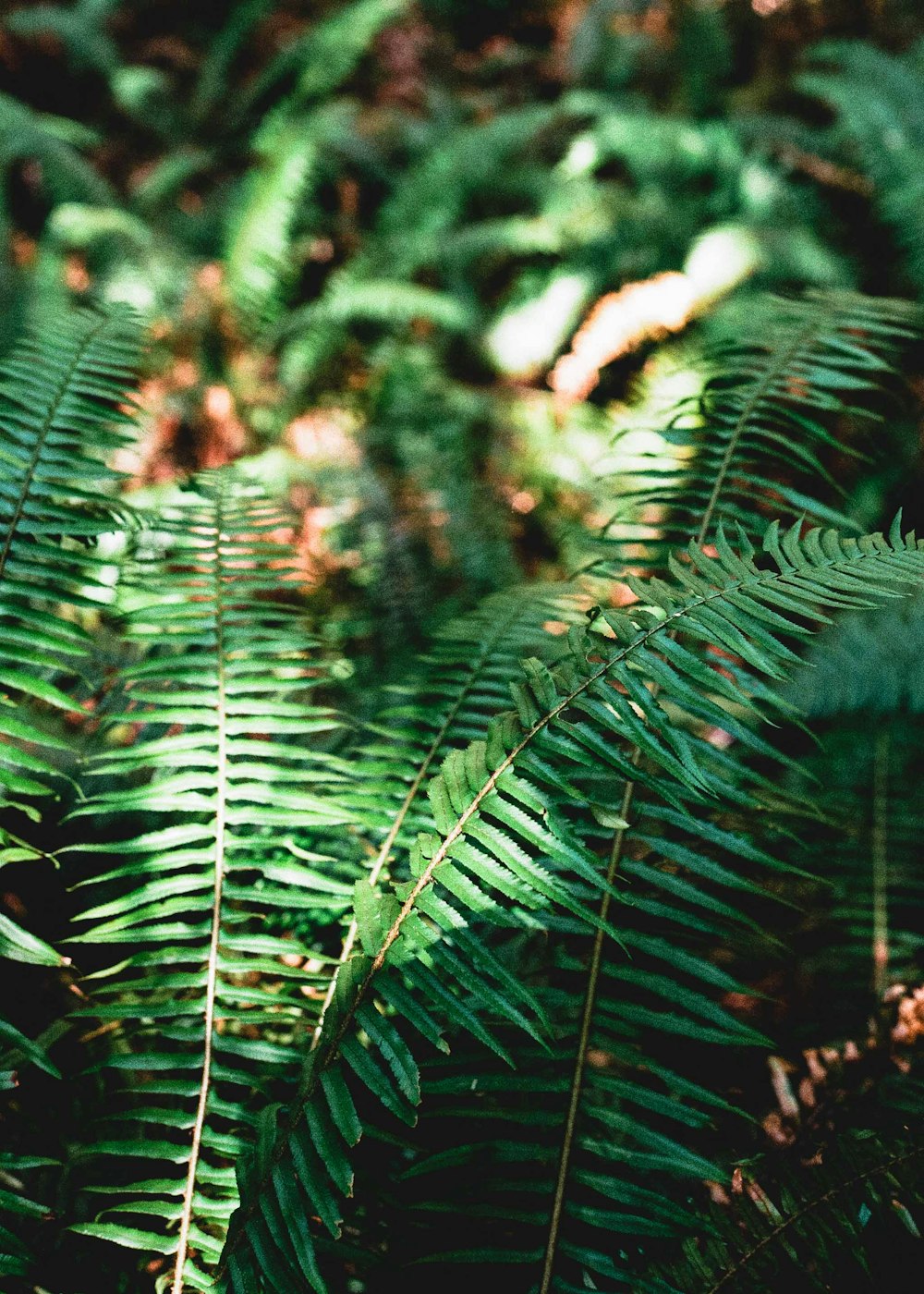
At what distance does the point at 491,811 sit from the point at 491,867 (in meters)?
0.06

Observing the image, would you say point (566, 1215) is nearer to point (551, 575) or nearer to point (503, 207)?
point (551, 575)

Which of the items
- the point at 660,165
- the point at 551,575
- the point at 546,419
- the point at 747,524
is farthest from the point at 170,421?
the point at 747,524

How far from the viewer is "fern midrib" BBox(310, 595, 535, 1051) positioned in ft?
3.38

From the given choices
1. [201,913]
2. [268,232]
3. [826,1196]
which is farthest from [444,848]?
[268,232]

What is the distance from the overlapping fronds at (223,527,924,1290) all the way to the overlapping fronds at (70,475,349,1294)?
13 centimetres

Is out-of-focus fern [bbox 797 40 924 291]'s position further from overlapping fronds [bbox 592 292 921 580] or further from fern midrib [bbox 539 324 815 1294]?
fern midrib [bbox 539 324 815 1294]

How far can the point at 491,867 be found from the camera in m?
0.85

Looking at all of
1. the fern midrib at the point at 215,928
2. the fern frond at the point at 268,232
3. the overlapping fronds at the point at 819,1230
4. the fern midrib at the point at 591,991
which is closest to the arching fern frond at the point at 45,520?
the fern midrib at the point at 215,928

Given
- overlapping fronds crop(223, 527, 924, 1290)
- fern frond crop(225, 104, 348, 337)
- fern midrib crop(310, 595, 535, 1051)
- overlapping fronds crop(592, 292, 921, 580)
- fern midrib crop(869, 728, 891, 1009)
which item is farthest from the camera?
fern frond crop(225, 104, 348, 337)

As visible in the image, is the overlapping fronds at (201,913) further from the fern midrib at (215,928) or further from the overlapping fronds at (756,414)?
the overlapping fronds at (756,414)

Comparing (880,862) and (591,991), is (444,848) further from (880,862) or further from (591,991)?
(880,862)

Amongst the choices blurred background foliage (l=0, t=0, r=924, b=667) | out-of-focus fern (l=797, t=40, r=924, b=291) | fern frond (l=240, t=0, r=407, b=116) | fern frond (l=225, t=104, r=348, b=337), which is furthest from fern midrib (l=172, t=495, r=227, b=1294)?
fern frond (l=240, t=0, r=407, b=116)

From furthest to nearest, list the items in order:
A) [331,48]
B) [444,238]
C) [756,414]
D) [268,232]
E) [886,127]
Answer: [331,48] < [444,238] < [268,232] < [886,127] < [756,414]

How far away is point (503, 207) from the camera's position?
3811 millimetres
